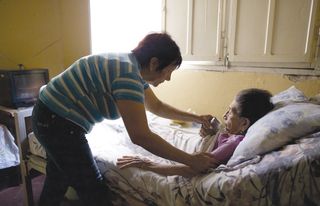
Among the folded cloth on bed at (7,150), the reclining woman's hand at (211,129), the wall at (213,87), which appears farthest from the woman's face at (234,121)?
the folded cloth on bed at (7,150)

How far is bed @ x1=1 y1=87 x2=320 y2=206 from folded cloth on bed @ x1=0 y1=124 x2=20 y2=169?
103 centimetres

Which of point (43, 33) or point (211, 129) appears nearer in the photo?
point (211, 129)

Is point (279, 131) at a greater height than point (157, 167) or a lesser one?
greater

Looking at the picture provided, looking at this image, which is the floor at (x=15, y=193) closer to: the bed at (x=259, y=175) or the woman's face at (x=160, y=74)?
the bed at (x=259, y=175)

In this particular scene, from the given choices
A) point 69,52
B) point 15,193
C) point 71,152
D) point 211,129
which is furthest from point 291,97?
point 69,52

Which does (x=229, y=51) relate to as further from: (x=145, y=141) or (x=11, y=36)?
(x=11, y=36)

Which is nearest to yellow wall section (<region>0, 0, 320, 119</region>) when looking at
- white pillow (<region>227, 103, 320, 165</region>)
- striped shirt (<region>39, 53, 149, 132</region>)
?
white pillow (<region>227, 103, 320, 165</region>)

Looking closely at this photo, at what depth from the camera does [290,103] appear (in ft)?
3.35

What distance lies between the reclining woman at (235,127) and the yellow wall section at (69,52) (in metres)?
0.56

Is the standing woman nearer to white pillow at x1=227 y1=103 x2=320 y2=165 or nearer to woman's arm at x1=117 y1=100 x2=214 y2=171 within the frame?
woman's arm at x1=117 y1=100 x2=214 y2=171

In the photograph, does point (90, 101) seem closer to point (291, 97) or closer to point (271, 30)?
point (291, 97)

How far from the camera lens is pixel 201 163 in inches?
33.2

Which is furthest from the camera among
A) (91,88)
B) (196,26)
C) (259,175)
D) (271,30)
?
(196,26)

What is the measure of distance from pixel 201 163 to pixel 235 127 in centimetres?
35
